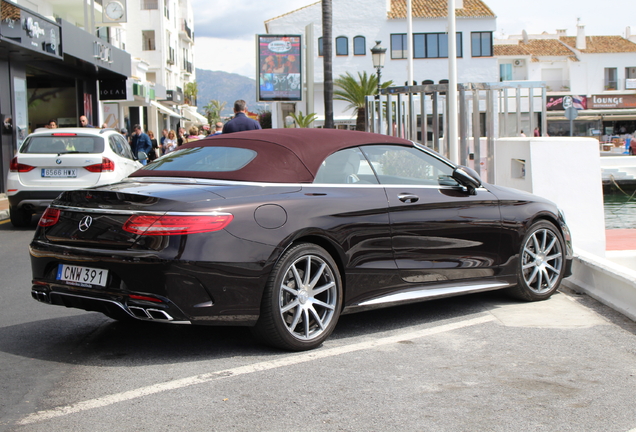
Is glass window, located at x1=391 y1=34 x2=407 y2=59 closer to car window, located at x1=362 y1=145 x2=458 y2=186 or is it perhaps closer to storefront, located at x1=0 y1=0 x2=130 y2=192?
storefront, located at x1=0 y1=0 x2=130 y2=192

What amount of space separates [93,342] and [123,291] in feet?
2.92

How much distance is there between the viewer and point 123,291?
14.7 feet

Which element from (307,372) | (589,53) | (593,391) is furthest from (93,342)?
(589,53)

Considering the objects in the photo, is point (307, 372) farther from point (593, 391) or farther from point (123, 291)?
point (593, 391)

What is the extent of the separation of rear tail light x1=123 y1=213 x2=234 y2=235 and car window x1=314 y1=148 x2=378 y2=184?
97 centimetres

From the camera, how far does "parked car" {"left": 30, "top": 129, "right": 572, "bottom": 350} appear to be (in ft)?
14.6

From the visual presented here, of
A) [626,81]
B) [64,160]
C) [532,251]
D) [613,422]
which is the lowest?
[613,422]

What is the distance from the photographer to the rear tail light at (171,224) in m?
4.41

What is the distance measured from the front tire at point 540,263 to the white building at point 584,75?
6244 centimetres

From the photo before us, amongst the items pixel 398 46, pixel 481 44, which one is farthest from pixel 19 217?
pixel 481 44

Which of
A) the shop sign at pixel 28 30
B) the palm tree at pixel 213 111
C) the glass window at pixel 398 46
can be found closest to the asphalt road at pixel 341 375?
the shop sign at pixel 28 30

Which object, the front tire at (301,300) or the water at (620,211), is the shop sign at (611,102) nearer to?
the water at (620,211)

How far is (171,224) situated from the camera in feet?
14.5

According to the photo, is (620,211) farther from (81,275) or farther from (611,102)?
(611,102)
